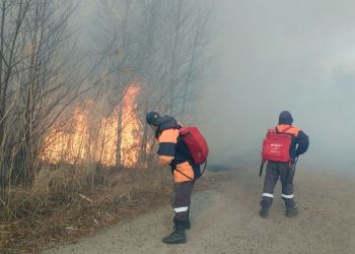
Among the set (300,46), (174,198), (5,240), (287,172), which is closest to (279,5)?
(300,46)

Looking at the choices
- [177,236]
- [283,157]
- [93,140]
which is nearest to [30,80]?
[93,140]

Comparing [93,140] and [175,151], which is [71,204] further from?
→ [175,151]

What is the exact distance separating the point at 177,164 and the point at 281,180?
Answer: 199 centimetres

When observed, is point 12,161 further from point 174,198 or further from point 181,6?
point 181,6

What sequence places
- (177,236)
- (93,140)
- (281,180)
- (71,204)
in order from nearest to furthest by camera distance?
1. (177,236)
2. (71,204)
3. (281,180)
4. (93,140)

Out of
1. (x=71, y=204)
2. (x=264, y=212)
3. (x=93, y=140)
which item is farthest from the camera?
(x=93, y=140)

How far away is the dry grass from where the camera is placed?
5816mm

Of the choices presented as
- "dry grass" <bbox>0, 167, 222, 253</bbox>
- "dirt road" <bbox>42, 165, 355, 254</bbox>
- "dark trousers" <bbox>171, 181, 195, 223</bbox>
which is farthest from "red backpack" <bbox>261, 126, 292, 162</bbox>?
"dry grass" <bbox>0, 167, 222, 253</bbox>

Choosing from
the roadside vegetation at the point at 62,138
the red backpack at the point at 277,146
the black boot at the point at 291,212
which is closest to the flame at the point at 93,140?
the roadside vegetation at the point at 62,138

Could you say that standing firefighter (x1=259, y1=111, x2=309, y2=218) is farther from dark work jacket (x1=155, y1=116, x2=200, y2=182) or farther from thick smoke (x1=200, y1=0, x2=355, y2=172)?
thick smoke (x1=200, y1=0, x2=355, y2=172)

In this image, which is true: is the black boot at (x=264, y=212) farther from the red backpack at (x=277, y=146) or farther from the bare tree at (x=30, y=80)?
the bare tree at (x=30, y=80)

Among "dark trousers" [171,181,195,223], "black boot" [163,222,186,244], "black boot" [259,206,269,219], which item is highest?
"dark trousers" [171,181,195,223]

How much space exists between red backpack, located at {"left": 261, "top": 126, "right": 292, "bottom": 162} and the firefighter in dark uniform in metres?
1.51

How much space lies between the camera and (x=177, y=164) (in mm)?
6074
